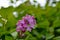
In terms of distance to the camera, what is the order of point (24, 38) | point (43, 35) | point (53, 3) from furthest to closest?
point (53, 3), point (43, 35), point (24, 38)

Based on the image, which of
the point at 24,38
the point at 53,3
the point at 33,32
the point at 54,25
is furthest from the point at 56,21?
the point at 53,3

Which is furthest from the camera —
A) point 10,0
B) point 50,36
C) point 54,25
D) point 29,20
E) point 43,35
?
point 10,0

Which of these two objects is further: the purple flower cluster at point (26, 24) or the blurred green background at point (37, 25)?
the blurred green background at point (37, 25)

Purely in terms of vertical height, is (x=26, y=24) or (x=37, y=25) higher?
(x=37, y=25)

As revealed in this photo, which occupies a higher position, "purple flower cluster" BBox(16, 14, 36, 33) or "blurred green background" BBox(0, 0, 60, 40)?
"blurred green background" BBox(0, 0, 60, 40)

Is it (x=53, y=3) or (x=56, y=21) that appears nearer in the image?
Result: (x=56, y=21)

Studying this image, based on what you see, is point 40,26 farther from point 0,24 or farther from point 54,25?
point 0,24

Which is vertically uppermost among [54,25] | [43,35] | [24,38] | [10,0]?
[10,0]

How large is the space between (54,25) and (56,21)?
4 cm

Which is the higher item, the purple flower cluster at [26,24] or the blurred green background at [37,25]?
the blurred green background at [37,25]

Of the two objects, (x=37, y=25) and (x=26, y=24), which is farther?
(x=37, y=25)

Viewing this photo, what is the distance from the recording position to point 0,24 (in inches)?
59.1

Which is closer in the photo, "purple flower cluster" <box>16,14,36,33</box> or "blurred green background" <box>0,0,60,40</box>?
"purple flower cluster" <box>16,14,36,33</box>

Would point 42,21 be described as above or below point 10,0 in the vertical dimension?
below
